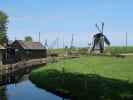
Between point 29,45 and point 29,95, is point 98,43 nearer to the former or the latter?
point 29,45

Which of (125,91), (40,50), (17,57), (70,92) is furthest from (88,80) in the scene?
(40,50)

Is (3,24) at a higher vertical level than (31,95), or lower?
higher

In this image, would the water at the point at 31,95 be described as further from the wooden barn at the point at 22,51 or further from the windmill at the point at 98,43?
the windmill at the point at 98,43

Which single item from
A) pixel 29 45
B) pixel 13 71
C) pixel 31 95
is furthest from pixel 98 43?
pixel 31 95

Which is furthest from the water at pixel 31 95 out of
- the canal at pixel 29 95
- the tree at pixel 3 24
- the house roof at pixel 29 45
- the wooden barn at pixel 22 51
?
the tree at pixel 3 24

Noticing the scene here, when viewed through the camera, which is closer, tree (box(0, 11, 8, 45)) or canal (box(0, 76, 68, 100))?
canal (box(0, 76, 68, 100))

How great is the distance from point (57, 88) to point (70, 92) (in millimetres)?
3759

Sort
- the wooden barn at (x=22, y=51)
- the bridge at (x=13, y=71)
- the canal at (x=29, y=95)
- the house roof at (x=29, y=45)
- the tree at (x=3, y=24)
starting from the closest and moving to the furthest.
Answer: the canal at (x=29, y=95)
the bridge at (x=13, y=71)
the wooden barn at (x=22, y=51)
the house roof at (x=29, y=45)
the tree at (x=3, y=24)

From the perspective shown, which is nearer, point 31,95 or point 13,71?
point 31,95

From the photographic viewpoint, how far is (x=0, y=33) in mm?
106812

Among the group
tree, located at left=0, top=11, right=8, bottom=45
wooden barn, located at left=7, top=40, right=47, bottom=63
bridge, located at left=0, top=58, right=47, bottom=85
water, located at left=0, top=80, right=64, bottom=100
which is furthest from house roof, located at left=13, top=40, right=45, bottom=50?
water, located at left=0, top=80, right=64, bottom=100

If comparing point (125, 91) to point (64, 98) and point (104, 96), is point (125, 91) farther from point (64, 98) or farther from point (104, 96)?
point (64, 98)

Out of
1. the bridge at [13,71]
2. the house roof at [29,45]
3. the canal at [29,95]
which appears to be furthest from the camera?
the house roof at [29,45]

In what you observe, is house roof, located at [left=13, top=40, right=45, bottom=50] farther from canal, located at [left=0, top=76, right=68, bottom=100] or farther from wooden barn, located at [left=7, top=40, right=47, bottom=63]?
canal, located at [left=0, top=76, right=68, bottom=100]
